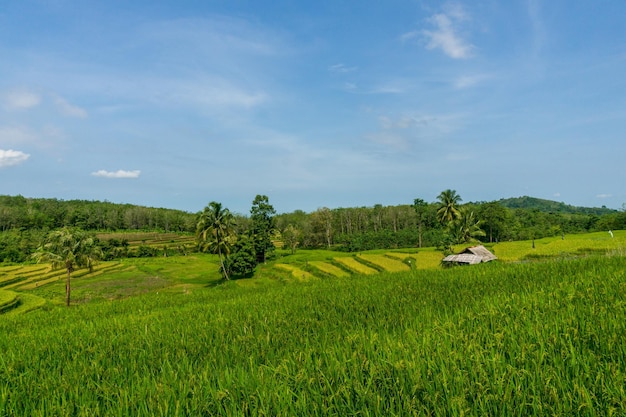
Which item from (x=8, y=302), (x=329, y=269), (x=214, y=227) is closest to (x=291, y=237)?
(x=214, y=227)

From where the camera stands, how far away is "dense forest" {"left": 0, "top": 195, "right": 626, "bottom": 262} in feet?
250

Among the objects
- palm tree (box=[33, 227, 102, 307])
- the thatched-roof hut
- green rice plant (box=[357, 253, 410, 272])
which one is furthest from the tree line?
palm tree (box=[33, 227, 102, 307])

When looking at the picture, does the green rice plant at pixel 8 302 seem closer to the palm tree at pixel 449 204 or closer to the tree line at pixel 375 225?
the tree line at pixel 375 225

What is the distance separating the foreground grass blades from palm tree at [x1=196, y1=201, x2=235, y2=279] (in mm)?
40168

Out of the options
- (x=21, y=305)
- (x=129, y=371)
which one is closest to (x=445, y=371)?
(x=129, y=371)

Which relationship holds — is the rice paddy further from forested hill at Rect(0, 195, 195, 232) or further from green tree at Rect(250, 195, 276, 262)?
forested hill at Rect(0, 195, 195, 232)

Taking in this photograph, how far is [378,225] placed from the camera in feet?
373

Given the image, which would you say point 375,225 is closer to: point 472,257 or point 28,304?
point 472,257

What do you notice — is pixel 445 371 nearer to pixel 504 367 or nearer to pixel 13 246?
pixel 504 367

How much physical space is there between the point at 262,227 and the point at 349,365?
67.1m

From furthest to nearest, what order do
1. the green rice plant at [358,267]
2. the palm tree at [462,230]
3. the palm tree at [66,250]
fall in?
the palm tree at [462,230], the green rice plant at [358,267], the palm tree at [66,250]

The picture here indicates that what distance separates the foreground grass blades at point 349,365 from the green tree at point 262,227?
58750 millimetres

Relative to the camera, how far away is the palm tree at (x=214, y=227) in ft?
157

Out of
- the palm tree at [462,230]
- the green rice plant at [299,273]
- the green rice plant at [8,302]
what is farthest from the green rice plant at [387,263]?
the green rice plant at [8,302]
